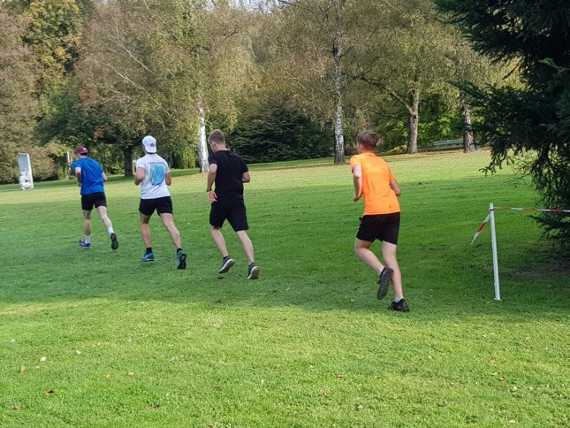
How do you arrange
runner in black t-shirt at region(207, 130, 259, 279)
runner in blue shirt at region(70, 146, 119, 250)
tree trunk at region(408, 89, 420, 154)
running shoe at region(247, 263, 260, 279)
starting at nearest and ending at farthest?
1. running shoe at region(247, 263, 260, 279)
2. runner in black t-shirt at region(207, 130, 259, 279)
3. runner in blue shirt at region(70, 146, 119, 250)
4. tree trunk at region(408, 89, 420, 154)

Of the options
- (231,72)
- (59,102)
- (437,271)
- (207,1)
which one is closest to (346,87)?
(231,72)

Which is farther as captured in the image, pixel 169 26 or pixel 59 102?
pixel 59 102

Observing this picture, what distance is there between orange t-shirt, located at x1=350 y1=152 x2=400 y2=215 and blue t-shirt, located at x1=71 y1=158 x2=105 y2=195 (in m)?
7.36

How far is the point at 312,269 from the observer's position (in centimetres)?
931

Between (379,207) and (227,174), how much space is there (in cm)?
291

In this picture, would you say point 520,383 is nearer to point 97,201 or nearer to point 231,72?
point 97,201

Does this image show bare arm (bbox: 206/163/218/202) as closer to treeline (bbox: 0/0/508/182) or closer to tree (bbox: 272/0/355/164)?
treeline (bbox: 0/0/508/182)

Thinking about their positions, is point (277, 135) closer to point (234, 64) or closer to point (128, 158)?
point (128, 158)

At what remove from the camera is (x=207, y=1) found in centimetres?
4203

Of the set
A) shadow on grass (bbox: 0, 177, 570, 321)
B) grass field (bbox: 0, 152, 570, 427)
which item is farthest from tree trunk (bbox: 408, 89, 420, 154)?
grass field (bbox: 0, 152, 570, 427)

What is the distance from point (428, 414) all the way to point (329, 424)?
678mm

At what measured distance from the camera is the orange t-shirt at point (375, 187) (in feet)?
22.8

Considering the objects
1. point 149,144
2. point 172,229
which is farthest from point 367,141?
point 149,144

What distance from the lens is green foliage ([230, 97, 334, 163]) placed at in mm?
65062
